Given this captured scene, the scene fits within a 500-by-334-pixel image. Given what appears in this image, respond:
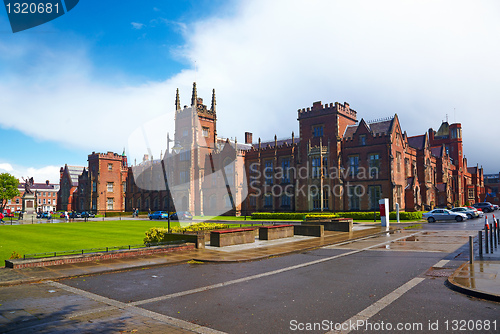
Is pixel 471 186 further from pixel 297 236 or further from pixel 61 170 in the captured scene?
pixel 61 170

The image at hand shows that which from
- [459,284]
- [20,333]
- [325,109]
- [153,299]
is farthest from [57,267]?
[325,109]

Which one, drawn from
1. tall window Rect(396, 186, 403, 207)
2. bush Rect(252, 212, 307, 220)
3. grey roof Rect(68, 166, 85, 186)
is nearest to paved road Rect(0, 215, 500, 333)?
bush Rect(252, 212, 307, 220)

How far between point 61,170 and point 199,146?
7102 cm

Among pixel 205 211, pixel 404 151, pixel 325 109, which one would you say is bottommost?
pixel 205 211

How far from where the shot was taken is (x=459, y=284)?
373 inches

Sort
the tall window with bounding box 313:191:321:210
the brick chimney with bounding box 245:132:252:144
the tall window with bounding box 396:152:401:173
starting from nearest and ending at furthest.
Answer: the tall window with bounding box 396:152:401:173 → the tall window with bounding box 313:191:321:210 → the brick chimney with bounding box 245:132:252:144

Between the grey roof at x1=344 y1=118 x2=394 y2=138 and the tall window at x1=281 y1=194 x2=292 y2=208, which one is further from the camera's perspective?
the tall window at x1=281 y1=194 x2=292 y2=208

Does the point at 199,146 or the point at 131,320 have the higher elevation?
the point at 199,146

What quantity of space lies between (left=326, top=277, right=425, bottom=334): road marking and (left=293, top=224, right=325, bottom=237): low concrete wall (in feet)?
46.5

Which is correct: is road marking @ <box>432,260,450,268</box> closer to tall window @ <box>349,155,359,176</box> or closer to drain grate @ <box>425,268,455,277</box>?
drain grate @ <box>425,268,455,277</box>

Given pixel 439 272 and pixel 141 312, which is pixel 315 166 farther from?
pixel 141 312

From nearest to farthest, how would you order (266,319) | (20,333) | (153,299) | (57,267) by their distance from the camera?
1. (20,333)
2. (266,319)
3. (153,299)
4. (57,267)

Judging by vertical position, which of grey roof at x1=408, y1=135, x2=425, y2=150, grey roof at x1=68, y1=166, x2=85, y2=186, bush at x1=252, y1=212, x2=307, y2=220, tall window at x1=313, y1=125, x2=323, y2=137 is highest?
tall window at x1=313, y1=125, x2=323, y2=137

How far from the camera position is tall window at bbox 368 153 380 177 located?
4919cm
